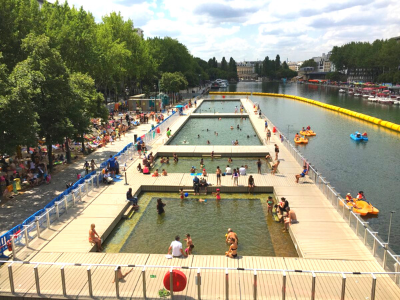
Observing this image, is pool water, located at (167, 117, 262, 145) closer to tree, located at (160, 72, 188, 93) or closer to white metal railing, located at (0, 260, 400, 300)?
tree, located at (160, 72, 188, 93)

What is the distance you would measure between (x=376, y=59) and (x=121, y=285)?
144 metres

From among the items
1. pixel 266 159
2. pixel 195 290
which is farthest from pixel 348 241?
pixel 266 159

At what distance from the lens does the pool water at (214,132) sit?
4069 cm

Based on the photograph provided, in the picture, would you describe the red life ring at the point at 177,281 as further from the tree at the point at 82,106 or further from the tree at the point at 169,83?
the tree at the point at 169,83

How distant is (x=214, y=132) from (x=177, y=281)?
120ft

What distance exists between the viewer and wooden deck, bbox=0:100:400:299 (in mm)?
10945

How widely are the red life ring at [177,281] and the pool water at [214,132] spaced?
28738mm

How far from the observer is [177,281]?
10727mm

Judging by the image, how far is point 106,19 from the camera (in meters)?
67.6

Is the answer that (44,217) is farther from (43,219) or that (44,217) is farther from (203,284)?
(203,284)

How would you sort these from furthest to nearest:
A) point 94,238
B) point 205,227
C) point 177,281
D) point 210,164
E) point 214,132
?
point 214,132
point 210,164
point 205,227
point 94,238
point 177,281

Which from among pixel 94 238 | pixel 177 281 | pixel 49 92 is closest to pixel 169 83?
pixel 49 92

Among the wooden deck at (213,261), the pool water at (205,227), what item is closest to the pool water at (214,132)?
the pool water at (205,227)

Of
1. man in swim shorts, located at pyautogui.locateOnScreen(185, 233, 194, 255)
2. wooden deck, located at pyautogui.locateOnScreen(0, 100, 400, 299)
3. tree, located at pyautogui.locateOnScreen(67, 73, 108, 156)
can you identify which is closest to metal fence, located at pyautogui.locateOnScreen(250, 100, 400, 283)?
wooden deck, located at pyautogui.locateOnScreen(0, 100, 400, 299)
